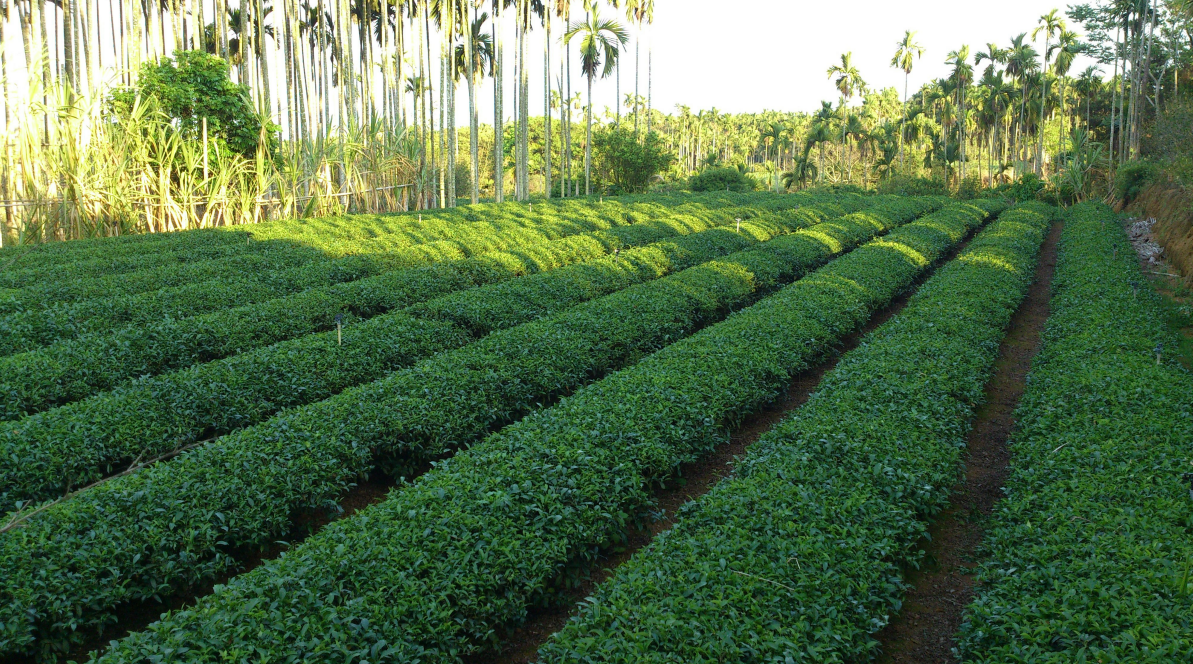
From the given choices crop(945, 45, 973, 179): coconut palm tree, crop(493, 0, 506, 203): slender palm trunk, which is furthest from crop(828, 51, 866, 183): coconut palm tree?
crop(493, 0, 506, 203): slender palm trunk

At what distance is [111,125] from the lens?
59.8 ft

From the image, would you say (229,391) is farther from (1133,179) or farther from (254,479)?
(1133,179)

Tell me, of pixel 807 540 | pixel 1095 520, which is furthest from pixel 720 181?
pixel 807 540

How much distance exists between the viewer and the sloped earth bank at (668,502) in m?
5.48

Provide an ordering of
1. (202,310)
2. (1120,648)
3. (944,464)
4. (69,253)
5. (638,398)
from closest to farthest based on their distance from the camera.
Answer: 1. (1120,648)
2. (944,464)
3. (638,398)
4. (202,310)
5. (69,253)

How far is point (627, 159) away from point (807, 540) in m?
40.2

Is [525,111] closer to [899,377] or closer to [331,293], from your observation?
[331,293]

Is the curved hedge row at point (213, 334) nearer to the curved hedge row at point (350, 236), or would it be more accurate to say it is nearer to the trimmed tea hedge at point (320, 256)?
the trimmed tea hedge at point (320, 256)

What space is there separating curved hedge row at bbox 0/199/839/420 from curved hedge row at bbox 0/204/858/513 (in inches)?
38.0

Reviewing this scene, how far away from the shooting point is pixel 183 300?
12.8 m

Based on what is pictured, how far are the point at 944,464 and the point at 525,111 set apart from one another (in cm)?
3371

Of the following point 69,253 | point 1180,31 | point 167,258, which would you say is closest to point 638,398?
point 167,258

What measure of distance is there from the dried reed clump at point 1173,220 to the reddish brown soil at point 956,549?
29.2 ft

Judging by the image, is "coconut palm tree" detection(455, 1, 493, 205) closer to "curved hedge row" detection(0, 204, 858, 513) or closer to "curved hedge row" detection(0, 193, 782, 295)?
"curved hedge row" detection(0, 193, 782, 295)
